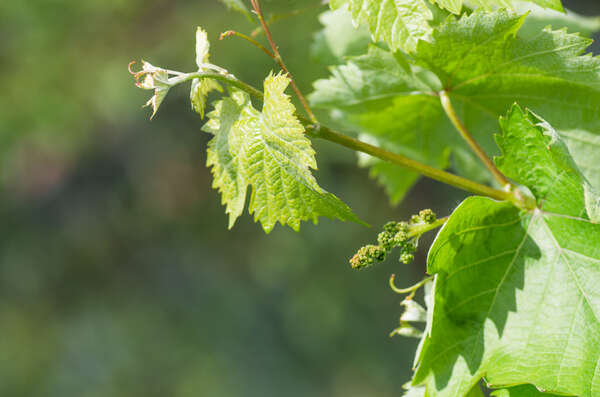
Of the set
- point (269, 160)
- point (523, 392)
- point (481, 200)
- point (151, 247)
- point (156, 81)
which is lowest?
point (151, 247)

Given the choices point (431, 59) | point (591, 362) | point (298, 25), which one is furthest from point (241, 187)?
point (298, 25)

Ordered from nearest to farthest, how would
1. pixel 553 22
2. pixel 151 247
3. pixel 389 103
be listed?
1. pixel 389 103
2. pixel 553 22
3. pixel 151 247

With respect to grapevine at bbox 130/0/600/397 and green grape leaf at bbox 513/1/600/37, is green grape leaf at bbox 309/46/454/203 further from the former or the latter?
green grape leaf at bbox 513/1/600/37

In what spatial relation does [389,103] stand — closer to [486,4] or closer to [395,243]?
[486,4]

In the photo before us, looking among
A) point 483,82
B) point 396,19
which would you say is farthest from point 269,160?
point 483,82

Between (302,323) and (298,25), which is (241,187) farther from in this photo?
(302,323)

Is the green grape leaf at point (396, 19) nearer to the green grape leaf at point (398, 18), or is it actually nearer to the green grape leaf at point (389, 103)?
the green grape leaf at point (398, 18)

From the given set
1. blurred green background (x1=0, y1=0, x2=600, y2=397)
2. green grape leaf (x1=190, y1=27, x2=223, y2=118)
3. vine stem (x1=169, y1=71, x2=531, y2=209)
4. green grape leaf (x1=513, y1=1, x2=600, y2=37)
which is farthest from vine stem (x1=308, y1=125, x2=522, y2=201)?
blurred green background (x1=0, y1=0, x2=600, y2=397)
